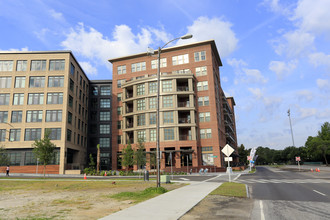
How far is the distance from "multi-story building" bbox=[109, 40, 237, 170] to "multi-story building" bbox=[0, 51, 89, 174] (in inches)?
498

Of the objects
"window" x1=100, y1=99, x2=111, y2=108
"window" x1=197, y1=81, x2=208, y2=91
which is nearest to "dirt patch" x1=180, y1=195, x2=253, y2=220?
"window" x1=197, y1=81, x2=208, y2=91

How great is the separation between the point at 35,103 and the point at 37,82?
467 cm

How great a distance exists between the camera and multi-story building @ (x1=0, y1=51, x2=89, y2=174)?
49.0 m

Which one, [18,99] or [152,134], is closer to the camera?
[18,99]

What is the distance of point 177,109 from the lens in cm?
5122

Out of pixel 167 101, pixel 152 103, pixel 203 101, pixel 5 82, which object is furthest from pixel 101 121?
pixel 203 101

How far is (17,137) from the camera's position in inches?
1948

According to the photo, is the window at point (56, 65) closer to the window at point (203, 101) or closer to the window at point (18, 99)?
the window at point (18, 99)

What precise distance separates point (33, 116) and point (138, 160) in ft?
87.9

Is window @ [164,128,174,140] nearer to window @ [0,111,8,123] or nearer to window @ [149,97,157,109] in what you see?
window @ [149,97,157,109]

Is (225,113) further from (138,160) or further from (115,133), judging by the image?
(138,160)

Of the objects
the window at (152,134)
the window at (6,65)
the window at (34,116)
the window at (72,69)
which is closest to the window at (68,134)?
the window at (34,116)

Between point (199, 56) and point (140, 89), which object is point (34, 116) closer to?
point (140, 89)

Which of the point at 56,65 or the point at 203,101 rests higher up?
the point at 56,65
